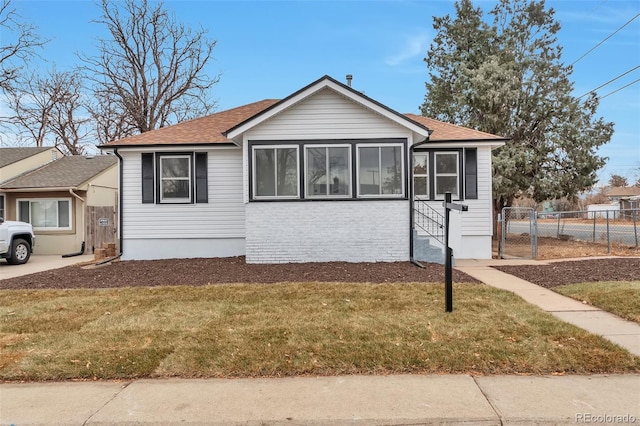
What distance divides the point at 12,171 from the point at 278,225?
1396cm

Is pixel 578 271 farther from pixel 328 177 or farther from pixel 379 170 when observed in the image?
pixel 328 177

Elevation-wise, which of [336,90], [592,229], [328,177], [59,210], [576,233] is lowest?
[576,233]

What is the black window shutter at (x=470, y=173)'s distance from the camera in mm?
13008

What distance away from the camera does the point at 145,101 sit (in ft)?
88.6

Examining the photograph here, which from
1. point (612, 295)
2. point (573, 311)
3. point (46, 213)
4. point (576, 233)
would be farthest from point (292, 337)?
point (576, 233)

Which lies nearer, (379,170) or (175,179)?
(379,170)

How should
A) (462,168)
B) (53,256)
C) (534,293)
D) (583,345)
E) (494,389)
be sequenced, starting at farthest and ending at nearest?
(53,256) < (462,168) < (534,293) < (583,345) < (494,389)

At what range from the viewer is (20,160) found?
60.1 ft

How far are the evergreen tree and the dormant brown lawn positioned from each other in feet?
41.6

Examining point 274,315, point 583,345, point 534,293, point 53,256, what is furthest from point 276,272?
point 53,256

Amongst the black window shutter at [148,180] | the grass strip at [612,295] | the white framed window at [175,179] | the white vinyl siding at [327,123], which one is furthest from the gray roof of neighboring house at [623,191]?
the black window shutter at [148,180]

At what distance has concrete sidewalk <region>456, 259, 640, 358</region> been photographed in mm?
5078

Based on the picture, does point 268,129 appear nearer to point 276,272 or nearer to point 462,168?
point 276,272

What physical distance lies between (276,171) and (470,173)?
6191 mm
